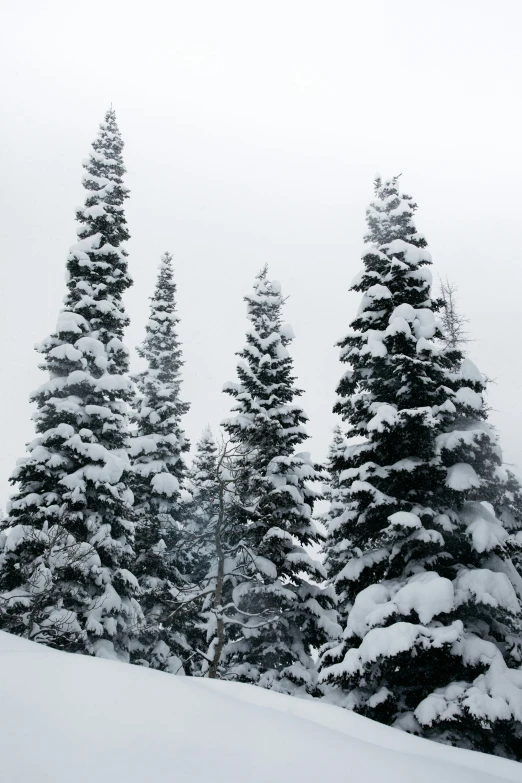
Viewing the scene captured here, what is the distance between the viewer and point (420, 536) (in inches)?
394

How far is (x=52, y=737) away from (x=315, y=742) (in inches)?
95.2

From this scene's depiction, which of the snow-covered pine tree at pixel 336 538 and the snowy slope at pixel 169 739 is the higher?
the snow-covered pine tree at pixel 336 538

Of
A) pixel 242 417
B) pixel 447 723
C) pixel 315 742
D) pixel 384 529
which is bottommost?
pixel 447 723

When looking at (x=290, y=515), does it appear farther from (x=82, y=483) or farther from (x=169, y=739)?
(x=169, y=739)

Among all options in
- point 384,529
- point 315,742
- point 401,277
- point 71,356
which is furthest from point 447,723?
point 71,356

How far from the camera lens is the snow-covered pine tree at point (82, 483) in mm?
13070

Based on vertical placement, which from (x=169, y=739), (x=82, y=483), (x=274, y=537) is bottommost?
(x=169, y=739)

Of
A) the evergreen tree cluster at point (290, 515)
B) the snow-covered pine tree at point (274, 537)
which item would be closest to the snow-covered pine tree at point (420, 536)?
the evergreen tree cluster at point (290, 515)

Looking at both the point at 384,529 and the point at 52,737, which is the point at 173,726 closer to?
the point at 52,737

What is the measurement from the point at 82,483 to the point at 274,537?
5.81 metres

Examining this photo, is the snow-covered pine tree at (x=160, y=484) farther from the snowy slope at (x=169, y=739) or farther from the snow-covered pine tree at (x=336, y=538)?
the snowy slope at (x=169, y=739)

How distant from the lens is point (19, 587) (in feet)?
43.6

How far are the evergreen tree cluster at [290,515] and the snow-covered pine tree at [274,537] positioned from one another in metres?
0.07

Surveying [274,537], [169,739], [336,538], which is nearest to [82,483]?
[274,537]
